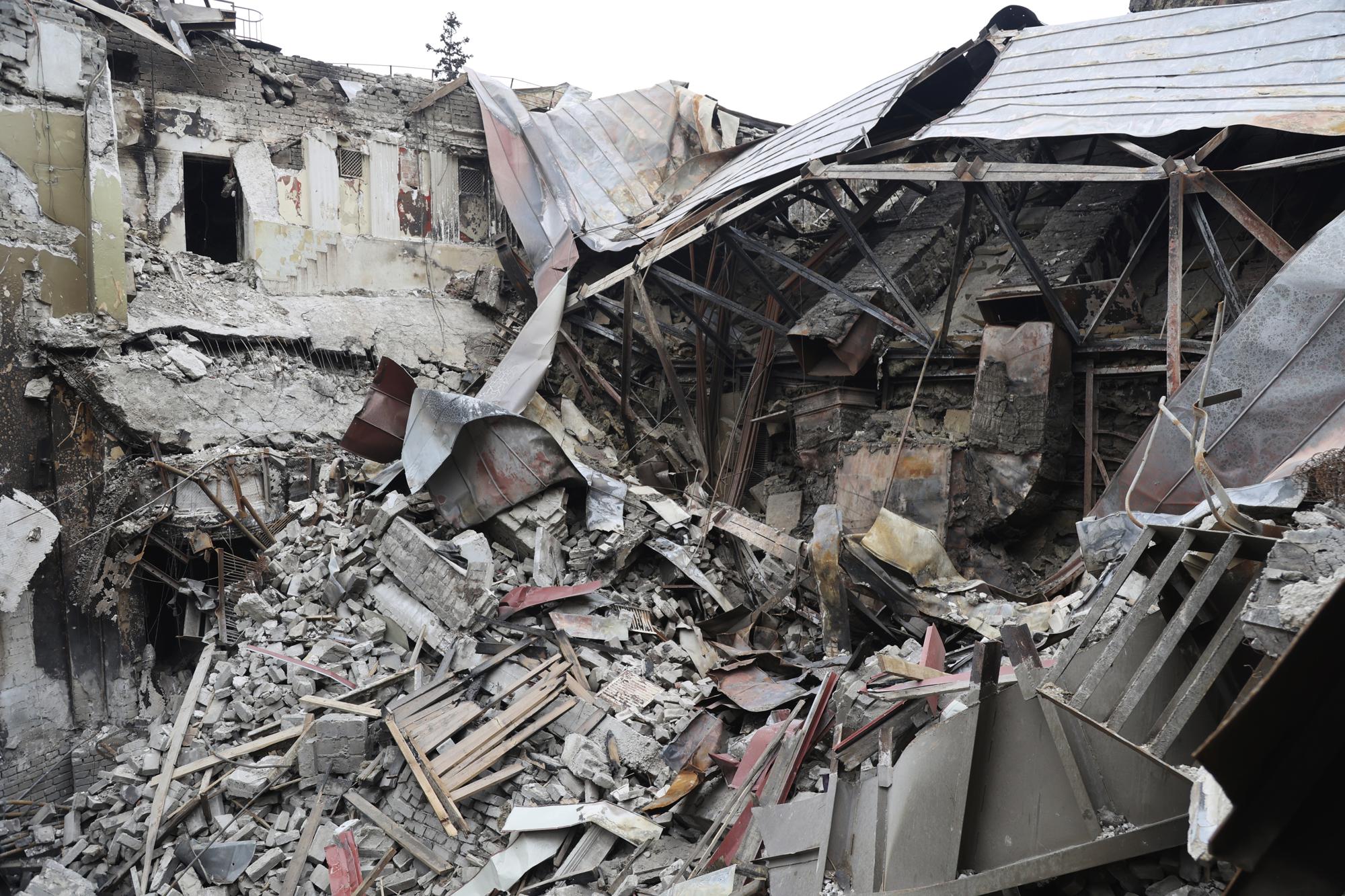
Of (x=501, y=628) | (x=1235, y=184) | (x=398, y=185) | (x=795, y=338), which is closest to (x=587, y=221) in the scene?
(x=398, y=185)

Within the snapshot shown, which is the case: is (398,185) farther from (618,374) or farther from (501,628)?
(501,628)

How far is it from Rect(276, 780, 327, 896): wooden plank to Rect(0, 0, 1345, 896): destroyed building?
0.02m

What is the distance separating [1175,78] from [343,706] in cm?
836

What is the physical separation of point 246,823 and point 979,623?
5418mm

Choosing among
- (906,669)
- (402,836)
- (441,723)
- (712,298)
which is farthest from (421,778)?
(712,298)

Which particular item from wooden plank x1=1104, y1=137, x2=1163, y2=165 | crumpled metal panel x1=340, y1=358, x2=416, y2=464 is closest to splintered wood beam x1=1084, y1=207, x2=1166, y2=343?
wooden plank x1=1104, y1=137, x2=1163, y2=165

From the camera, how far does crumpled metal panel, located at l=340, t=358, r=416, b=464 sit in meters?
8.88

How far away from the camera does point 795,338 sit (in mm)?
9094

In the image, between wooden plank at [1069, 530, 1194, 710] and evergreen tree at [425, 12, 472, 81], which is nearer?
wooden plank at [1069, 530, 1194, 710]

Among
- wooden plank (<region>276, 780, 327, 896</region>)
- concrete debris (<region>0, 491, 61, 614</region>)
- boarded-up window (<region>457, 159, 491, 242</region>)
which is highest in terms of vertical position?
A: boarded-up window (<region>457, 159, 491, 242</region>)

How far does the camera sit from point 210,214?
12289mm

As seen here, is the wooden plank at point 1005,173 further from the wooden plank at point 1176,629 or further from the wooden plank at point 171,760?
the wooden plank at point 171,760

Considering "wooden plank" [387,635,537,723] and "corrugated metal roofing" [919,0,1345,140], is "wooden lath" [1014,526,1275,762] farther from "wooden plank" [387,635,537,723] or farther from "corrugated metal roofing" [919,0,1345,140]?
"wooden plank" [387,635,537,723]

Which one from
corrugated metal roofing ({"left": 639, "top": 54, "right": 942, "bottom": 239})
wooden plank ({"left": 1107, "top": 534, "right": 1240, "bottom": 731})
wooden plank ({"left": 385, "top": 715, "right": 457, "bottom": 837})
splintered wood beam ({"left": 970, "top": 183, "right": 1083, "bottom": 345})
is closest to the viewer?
wooden plank ({"left": 1107, "top": 534, "right": 1240, "bottom": 731})
